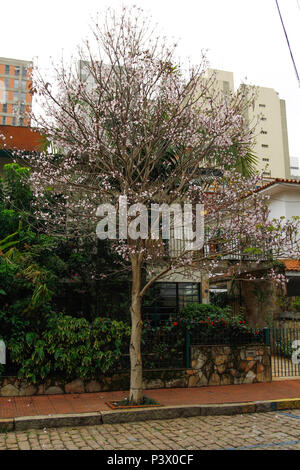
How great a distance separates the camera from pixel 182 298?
581 inches

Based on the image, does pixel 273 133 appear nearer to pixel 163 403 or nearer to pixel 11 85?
pixel 11 85

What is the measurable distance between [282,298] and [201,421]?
967 cm

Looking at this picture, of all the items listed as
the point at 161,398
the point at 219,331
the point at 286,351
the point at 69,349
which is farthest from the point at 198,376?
the point at 286,351

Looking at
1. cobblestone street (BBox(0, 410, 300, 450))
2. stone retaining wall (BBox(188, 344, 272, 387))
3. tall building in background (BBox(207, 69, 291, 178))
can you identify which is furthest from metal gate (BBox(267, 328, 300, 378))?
tall building in background (BBox(207, 69, 291, 178))

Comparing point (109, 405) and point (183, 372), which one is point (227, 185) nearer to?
point (183, 372)

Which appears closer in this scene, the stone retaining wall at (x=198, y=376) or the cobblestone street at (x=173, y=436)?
the cobblestone street at (x=173, y=436)

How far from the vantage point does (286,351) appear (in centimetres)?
1338

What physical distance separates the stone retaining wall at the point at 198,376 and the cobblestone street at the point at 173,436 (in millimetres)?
2098

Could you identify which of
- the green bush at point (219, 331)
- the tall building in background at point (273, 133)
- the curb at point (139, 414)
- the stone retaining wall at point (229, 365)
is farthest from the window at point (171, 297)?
the tall building in background at point (273, 133)

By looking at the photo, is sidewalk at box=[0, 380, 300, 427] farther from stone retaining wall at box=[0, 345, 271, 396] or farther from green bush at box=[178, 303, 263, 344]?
green bush at box=[178, 303, 263, 344]

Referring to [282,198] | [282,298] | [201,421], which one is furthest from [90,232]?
[282,198]

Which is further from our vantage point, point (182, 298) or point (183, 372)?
point (182, 298)

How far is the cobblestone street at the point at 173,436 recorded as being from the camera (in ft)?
19.2

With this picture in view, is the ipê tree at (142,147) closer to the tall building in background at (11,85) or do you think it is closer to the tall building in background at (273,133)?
the tall building in background at (273,133)
